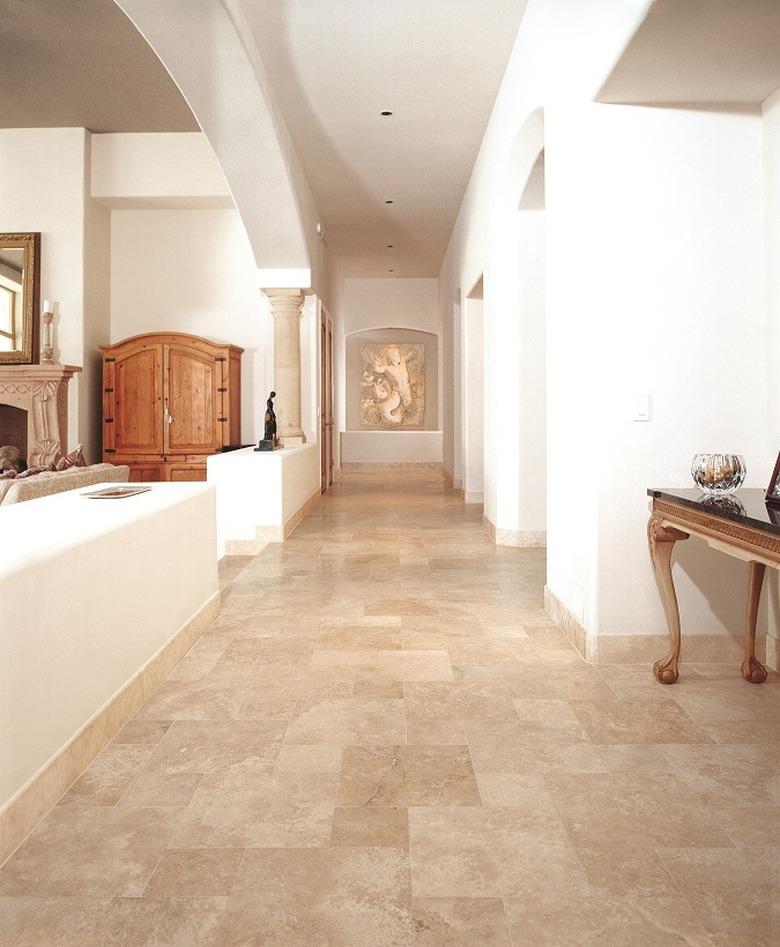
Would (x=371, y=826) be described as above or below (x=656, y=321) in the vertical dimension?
below

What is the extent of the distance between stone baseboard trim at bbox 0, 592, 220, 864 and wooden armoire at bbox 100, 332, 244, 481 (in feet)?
20.8

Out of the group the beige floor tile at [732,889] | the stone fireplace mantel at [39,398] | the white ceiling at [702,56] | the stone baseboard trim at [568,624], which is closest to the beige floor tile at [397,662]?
the stone baseboard trim at [568,624]

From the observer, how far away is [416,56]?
5.96m

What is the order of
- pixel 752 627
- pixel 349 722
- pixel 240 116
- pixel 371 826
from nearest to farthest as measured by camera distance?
pixel 371 826 → pixel 349 722 → pixel 752 627 → pixel 240 116

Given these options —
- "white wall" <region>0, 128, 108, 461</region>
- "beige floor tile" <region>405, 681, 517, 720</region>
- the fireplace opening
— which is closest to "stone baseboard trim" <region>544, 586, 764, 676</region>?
"beige floor tile" <region>405, 681, 517, 720</region>

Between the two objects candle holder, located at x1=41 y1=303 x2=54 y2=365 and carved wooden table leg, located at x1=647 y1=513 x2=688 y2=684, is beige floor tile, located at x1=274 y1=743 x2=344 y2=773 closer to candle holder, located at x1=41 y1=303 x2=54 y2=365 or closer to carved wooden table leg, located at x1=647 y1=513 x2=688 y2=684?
carved wooden table leg, located at x1=647 y1=513 x2=688 y2=684

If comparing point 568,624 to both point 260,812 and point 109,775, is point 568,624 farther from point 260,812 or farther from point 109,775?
point 109,775

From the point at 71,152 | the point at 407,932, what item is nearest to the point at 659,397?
the point at 407,932

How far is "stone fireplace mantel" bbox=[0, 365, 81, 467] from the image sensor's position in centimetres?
905

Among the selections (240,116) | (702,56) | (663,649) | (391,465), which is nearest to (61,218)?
(240,116)

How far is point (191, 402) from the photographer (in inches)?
383

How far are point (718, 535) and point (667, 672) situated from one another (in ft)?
2.77

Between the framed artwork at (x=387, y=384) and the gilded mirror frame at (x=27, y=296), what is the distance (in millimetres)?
9078

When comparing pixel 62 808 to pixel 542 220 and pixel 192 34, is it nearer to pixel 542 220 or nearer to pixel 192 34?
pixel 192 34
